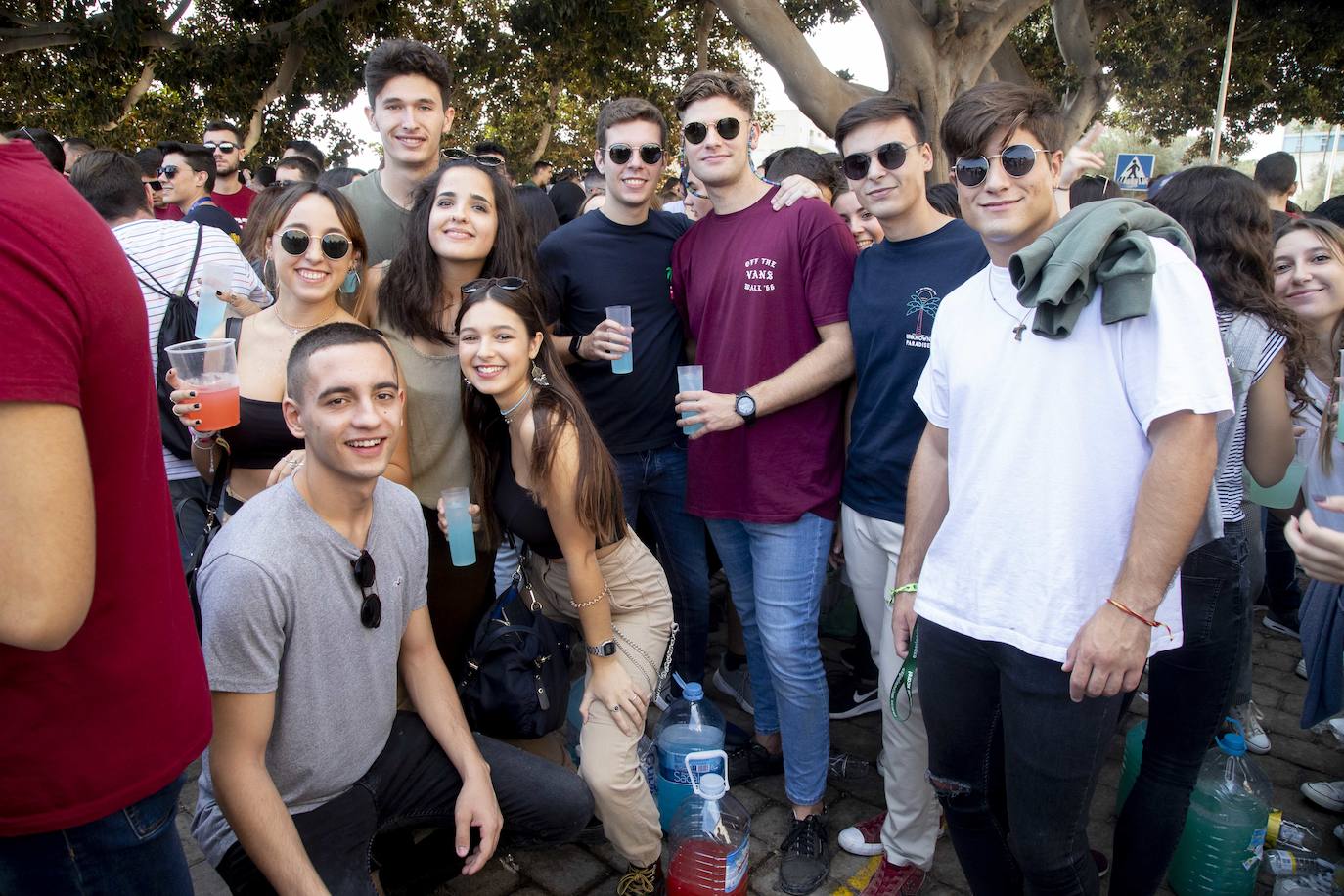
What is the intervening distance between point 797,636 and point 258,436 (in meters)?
2.00

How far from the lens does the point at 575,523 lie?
2.92 metres

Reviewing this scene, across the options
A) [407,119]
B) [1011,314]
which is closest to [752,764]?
[1011,314]

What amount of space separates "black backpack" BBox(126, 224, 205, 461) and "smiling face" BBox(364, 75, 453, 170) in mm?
1010

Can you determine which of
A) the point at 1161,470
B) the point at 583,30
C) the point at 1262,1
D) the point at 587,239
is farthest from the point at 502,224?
the point at 1262,1

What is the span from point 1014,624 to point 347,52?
14205 millimetres

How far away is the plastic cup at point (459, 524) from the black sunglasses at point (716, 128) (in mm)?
1651

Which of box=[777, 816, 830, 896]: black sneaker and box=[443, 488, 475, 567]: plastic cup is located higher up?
box=[443, 488, 475, 567]: plastic cup

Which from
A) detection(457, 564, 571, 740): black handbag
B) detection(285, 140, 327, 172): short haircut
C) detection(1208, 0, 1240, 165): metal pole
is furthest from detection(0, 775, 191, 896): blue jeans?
detection(1208, 0, 1240, 165): metal pole

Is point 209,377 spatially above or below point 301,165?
below

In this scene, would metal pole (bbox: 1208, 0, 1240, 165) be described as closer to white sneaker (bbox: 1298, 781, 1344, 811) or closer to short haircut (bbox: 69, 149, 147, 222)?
white sneaker (bbox: 1298, 781, 1344, 811)

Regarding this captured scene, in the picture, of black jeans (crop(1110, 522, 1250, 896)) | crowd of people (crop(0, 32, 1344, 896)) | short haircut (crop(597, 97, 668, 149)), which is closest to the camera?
crowd of people (crop(0, 32, 1344, 896))

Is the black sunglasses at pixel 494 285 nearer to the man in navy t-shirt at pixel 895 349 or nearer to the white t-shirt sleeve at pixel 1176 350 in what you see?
the man in navy t-shirt at pixel 895 349

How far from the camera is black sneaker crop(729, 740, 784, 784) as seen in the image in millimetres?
3633

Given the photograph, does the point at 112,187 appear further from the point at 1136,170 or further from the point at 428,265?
the point at 1136,170
